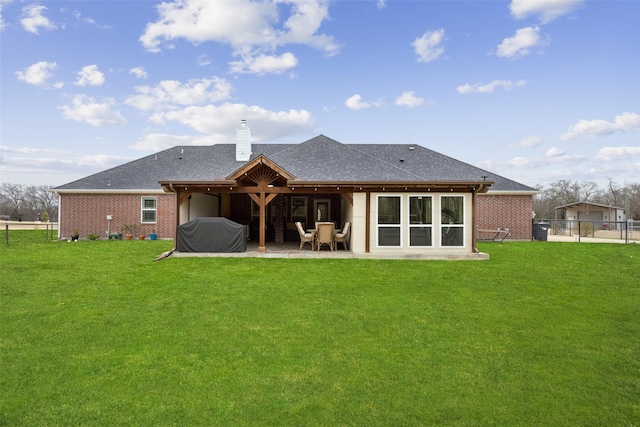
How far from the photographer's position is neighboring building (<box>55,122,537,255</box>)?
12062 millimetres

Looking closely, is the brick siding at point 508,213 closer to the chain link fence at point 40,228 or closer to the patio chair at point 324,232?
the patio chair at point 324,232

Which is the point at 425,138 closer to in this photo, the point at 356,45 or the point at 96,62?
the point at 356,45

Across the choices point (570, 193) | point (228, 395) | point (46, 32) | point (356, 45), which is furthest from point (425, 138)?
point (570, 193)

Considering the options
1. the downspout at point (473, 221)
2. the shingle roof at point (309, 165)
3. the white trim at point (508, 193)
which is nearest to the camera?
the downspout at point (473, 221)

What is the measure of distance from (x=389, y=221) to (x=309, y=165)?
6.01 meters

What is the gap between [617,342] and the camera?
4465 millimetres

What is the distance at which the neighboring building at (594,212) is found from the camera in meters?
34.2

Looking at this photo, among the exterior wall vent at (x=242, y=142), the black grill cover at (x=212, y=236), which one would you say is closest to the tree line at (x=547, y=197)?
the exterior wall vent at (x=242, y=142)

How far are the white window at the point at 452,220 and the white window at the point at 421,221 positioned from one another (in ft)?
1.35

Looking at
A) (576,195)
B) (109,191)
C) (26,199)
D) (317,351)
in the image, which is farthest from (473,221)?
(26,199)

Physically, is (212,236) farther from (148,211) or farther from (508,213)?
(508,213)

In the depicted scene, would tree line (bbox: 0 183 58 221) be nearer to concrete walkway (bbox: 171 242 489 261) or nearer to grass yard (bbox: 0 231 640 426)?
concrete walkway (bbox: 171 242 489 261)

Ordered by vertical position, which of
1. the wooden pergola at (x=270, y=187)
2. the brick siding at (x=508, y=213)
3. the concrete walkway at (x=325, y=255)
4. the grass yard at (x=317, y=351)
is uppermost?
the wooden pergola at (x=270, y=187)

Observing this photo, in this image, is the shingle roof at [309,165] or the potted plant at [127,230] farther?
the potted plant at [127,230]
